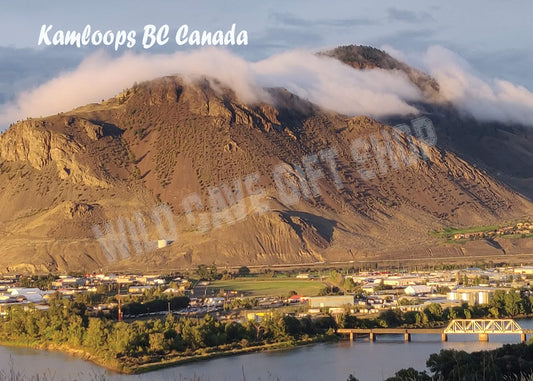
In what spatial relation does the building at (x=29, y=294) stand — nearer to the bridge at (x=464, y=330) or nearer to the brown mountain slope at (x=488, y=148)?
the bridge at (x=464, y=330)

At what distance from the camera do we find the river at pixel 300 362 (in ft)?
171

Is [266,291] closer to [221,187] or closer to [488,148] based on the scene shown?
[221,187]

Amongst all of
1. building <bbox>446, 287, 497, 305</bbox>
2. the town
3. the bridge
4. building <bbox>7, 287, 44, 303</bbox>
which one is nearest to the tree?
the bridge

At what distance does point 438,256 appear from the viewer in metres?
133

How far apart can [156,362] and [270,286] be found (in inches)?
1740

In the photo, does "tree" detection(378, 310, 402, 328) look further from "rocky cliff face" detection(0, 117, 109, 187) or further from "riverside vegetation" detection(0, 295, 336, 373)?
"rocky cliff face" detection(0, 117, 109, 187)

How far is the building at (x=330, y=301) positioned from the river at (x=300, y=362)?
46.0 feet

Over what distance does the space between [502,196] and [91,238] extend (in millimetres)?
60861

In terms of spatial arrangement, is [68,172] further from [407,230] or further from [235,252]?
[407,230]

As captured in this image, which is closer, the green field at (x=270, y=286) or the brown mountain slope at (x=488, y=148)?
the green field at (x=270, y=286)

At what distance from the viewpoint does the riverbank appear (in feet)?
183

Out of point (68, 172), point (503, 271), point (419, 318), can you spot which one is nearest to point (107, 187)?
point (68, 172)

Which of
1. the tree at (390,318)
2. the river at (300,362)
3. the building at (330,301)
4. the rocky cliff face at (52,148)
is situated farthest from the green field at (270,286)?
the rocky cliff face at (52,148)

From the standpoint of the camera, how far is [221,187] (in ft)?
457
